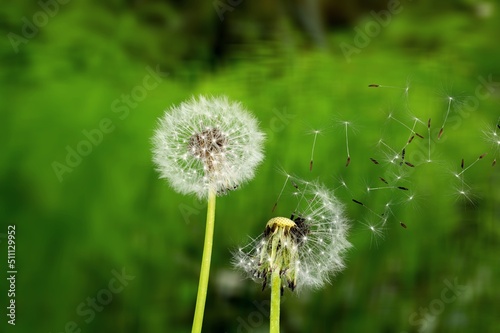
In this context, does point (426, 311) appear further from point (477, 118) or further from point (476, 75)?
point (476, 75)

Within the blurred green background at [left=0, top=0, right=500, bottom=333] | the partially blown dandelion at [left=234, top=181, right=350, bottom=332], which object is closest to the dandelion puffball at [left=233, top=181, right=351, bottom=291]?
the partially blown dandelion at [left=234, top=181, right=350, bottom=332]

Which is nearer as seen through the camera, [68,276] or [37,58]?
[68,276]

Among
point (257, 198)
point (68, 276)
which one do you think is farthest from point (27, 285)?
point (257, 198)

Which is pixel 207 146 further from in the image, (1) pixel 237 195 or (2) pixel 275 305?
(1) pixel 237 195

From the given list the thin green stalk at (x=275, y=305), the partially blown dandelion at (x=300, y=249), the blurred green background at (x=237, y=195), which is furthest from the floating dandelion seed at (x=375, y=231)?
the thin green stalk at (x=275, y=305)

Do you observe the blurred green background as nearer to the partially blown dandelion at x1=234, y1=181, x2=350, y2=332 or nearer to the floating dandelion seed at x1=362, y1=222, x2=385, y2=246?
A: the floating dandelion seed at x1=362, y1=222, x2=385, y2=246

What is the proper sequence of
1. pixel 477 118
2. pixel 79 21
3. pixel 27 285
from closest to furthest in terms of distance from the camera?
pixel 27 285 → pixel 477 118 → pixel 79 21
